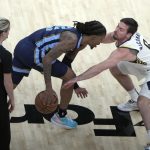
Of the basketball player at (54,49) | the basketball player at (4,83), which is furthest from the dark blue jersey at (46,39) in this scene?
the basketball player at (4,83)

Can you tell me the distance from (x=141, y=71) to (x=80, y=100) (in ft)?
3.57

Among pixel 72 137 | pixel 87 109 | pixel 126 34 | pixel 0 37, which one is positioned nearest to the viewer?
pixel 0 37

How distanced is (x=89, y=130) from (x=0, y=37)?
1.94 metres

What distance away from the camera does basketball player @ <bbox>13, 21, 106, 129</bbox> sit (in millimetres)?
4732

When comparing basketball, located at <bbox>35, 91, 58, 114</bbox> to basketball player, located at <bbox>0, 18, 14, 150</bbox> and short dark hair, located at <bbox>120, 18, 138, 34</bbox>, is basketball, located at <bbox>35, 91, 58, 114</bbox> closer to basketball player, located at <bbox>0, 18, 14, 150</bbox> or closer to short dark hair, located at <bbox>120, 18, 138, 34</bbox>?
basketball player, located at <bbox>0, 18, 14, 150</bbox>

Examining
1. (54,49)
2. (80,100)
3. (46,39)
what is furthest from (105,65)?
(80,100)

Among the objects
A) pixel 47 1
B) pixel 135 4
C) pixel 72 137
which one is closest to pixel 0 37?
pixel 72 137

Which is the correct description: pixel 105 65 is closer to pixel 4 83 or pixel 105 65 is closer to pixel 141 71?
pixel 141 71

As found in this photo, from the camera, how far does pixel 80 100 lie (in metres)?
6.05

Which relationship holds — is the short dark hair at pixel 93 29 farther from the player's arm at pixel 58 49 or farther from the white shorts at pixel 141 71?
the white shorts at pixel 141 71

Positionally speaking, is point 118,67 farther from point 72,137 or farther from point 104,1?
point 104,1

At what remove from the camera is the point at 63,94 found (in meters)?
5.30

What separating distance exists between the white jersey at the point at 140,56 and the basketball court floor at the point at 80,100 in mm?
743

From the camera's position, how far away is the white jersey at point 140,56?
499cm
